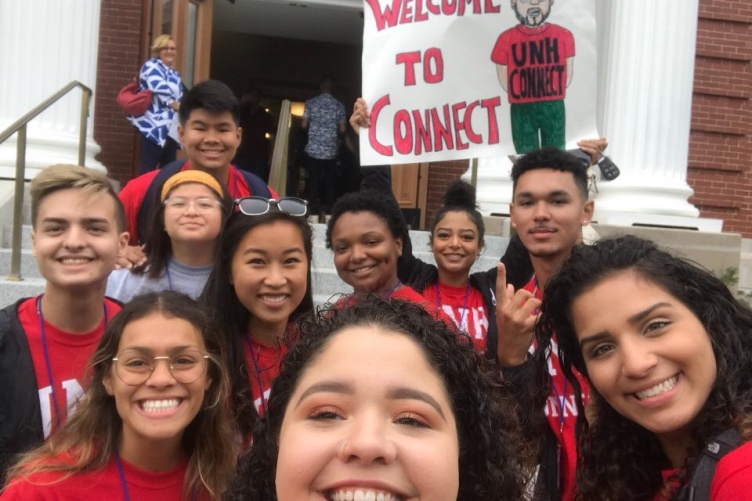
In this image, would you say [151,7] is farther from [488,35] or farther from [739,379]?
[739,379]

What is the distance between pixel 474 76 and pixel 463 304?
1186mm

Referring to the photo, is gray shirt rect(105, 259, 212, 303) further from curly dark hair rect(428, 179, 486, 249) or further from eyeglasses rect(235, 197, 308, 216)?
curly dark hair rect(428, 179, 486, 249)

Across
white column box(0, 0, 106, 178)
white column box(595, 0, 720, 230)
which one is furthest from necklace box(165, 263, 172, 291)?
white column box(595, 0, 720, 230)

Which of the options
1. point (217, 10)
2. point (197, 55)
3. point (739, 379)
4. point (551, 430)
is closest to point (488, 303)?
point (551, 430)

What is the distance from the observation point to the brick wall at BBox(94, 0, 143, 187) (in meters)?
10.4

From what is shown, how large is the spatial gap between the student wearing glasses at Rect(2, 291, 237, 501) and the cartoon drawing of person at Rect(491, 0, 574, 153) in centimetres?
233

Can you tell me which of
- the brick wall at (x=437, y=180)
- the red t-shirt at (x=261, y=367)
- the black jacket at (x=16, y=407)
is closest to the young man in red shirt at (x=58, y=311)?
the black jacket at (x=16, y=407)

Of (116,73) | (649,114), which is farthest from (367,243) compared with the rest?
(116,73)

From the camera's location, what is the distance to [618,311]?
2.09 metres

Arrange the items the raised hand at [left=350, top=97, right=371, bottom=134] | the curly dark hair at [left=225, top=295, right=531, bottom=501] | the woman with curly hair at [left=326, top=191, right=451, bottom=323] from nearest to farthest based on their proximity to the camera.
A: the curly dark hair at [left=225, top=295, right=531, bottom=501], the woman with curly hair at [left=326, top=191, right=451, bottom=323], the raised hand at [left=350, top=97, right=371, bottom=134]

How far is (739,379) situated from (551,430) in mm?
790

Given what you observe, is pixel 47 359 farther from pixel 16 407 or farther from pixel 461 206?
pixel 461 206

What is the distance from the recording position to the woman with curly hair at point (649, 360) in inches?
78.7

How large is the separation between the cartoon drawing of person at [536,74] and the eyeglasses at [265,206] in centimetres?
157
